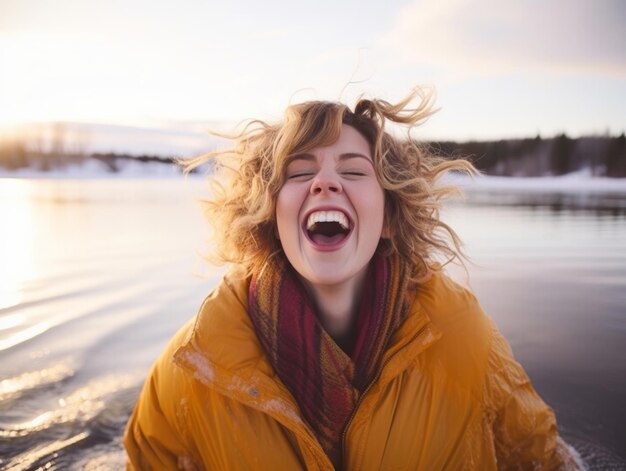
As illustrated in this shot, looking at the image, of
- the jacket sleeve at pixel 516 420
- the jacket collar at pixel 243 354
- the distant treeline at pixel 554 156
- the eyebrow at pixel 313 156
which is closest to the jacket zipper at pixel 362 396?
the jacket collar at pixel 243 354

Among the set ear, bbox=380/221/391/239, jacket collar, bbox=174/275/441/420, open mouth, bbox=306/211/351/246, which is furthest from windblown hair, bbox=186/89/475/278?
jacket collar, bbox=174/275/441/420

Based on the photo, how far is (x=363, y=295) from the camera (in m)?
2.46

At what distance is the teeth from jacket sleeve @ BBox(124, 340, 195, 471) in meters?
0.87

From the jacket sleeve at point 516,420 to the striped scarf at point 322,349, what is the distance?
1.61 feet

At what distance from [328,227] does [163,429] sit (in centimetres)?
118

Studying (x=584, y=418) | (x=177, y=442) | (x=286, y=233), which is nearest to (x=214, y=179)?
(x=286, y=233)

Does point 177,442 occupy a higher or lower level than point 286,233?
lower

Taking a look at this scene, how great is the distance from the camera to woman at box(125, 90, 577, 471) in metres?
2.07

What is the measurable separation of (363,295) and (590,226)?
403 inches

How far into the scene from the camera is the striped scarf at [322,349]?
2.17 metres

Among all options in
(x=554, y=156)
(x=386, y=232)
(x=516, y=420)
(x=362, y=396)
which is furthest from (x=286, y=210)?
(x=554, y=156)

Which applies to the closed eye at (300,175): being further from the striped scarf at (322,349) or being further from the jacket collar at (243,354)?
the jacket collar at (243,354)

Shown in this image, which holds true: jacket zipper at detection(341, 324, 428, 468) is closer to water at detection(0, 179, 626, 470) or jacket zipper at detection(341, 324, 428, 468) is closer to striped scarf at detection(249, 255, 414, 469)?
striped scarf at detection(249, 255, 414, 469)

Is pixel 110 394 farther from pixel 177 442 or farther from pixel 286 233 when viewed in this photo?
pixel 286 233
